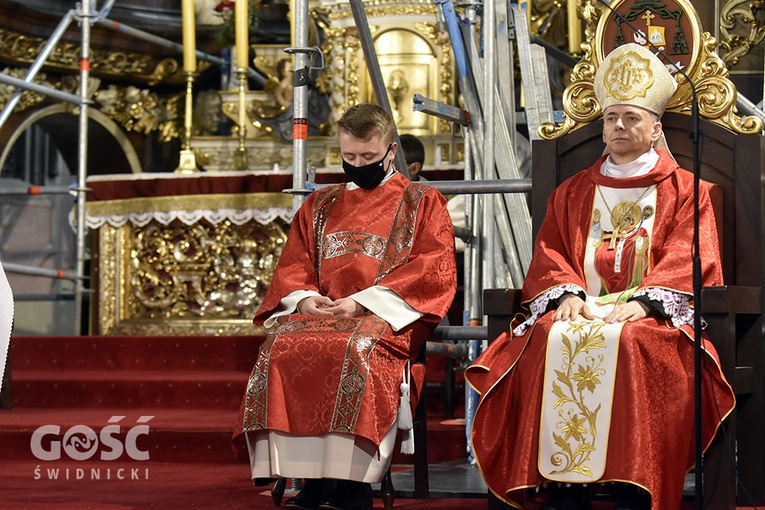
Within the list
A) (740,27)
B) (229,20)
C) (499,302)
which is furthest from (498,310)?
(229,20)

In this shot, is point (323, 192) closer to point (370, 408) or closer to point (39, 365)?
point (370, 408)

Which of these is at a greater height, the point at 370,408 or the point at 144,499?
the point at 370,408

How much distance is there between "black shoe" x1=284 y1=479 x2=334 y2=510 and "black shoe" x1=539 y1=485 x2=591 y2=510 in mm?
734

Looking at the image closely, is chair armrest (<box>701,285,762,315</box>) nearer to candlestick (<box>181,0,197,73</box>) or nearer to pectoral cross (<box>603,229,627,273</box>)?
pectoral cross (<box>603,229,627,273</box>)

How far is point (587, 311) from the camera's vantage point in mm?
4230

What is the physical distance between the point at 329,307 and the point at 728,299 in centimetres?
127

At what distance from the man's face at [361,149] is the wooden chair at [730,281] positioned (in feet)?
1.86

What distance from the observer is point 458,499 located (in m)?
4.68

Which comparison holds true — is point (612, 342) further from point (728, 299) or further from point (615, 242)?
point (615, 242)

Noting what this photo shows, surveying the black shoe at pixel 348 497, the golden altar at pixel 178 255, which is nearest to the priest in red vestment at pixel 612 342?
the black shoe at pixel 348 497

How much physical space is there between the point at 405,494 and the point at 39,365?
2.94m

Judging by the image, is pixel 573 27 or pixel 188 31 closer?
pixel 573 27

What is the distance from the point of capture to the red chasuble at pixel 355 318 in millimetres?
4328

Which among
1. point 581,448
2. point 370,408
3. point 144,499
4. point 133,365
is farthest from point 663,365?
point 133,365
